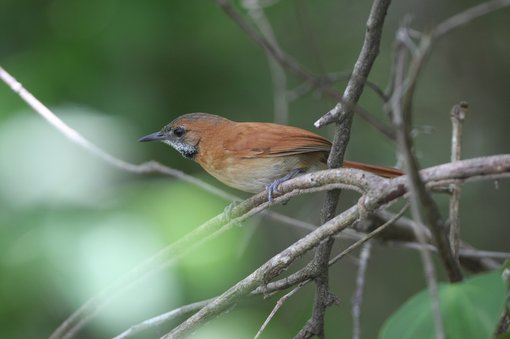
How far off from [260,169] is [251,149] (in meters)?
0.17

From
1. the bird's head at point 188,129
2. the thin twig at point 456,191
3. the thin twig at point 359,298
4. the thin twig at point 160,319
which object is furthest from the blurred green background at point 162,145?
the thin twig at point 456,191

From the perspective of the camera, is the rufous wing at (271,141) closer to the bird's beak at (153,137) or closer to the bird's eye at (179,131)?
the bird's eye at (179,131)

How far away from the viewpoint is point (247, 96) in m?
5.68

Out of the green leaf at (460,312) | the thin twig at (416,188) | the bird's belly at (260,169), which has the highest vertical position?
the bird's belly at (260,169)

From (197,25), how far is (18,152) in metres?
2.23

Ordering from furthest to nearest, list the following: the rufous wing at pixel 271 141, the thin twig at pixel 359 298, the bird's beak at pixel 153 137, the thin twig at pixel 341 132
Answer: the bird's beak at pixel 153 137, the rufous wing at pixel 271 141, the thin twig at pixel 359 298, the thin twig at pixel 341 132

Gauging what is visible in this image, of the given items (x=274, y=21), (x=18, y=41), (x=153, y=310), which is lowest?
(x=153, y=310)

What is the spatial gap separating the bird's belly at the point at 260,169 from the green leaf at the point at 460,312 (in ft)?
8.37

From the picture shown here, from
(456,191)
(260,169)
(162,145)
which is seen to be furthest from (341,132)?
(162,145)

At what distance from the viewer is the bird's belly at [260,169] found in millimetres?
4316

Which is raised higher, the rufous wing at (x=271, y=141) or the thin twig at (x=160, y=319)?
the rufous wing at (x=271, y=141)

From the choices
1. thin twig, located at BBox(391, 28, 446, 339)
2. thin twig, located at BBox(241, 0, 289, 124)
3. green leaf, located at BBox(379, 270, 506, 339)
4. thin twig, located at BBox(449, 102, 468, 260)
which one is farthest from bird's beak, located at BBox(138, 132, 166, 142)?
green leaf, located at BBox(379, 270, 506, 339)

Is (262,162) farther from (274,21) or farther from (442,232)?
(442,232)

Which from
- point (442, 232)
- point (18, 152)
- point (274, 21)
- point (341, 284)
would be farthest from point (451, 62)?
point (442, 232)
